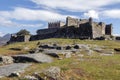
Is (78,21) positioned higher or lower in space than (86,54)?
higher

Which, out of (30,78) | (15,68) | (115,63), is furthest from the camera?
(115,63)

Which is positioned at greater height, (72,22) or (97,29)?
(72,22)

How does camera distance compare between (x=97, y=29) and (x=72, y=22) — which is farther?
(x=72, y=22)

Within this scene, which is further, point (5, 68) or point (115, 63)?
point (115, 63)

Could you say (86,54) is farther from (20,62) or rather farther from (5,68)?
(5,68)

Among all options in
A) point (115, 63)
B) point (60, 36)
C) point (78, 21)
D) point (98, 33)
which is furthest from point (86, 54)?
point (78, 21)

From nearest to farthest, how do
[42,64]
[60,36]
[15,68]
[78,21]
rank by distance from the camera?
[15,68] < [42,64] < [60,36] < [78,21]

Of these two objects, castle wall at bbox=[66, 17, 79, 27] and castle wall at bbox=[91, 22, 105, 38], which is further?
castle wall at bbox=[66, 17, 79, 27]

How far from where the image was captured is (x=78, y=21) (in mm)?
165000

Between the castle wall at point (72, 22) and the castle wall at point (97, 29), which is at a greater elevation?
the castle wall at point (72, 22)

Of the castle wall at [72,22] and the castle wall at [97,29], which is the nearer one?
the castle wall at [97,29]

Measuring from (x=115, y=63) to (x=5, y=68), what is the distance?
19459mm

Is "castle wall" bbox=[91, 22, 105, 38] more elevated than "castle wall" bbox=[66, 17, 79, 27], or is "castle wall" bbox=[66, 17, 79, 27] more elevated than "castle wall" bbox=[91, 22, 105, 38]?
"castle wall" bbox=[66, 17, 79, 27]

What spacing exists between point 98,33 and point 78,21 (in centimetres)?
3262
